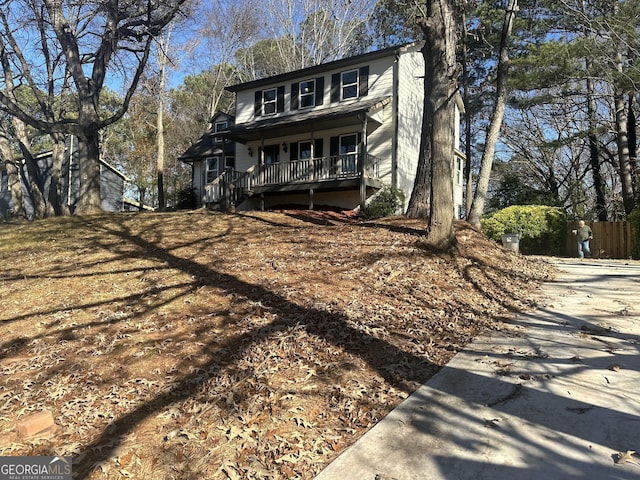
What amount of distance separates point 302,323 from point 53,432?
245 centimetres

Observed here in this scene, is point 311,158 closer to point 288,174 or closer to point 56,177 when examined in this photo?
point 288,174

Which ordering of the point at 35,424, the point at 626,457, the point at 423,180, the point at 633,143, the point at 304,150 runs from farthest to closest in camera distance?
1. the point at 633,143
2. the point at 304,150
3. the point at 423,180
4. the point at 35,424
5. the point at 626,457

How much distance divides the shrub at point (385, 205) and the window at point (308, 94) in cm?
640

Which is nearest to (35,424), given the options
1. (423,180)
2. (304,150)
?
(423,180)

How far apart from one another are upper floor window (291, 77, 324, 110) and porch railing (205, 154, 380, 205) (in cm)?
360

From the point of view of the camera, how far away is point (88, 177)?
14.1 metres

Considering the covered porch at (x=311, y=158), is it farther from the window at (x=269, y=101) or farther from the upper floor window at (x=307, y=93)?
the window at (x=269, y=101)

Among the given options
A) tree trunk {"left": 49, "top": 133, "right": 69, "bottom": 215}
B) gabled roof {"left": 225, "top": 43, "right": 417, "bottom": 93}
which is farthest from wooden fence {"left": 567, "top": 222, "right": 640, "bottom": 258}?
tree trunk {"left": 49, "top": 133, "right": 69, "bottom": 215}

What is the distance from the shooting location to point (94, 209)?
14039 mm

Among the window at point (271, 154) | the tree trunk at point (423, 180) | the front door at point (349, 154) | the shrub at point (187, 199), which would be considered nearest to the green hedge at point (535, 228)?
the front door at point (349, 154)

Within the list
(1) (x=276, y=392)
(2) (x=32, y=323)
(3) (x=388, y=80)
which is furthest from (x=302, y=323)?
(3) (x=388, y=80)

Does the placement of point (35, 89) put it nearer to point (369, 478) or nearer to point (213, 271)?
point (213, 271)

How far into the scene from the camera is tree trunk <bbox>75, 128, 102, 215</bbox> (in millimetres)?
13938

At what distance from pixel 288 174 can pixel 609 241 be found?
13.9 metres
